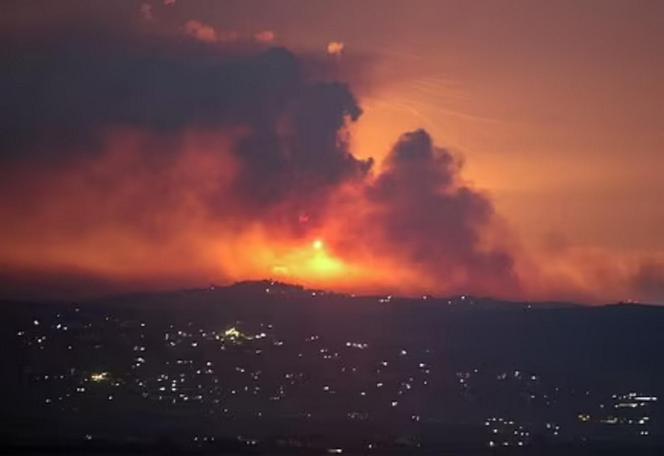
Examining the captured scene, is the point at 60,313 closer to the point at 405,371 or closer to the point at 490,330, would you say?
the point at 405,371

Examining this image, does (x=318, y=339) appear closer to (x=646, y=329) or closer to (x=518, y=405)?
(x=518, y=405)

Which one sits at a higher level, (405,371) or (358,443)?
(405,371)

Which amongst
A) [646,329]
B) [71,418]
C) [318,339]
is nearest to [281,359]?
[318,339]

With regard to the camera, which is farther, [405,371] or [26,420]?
[405,371]

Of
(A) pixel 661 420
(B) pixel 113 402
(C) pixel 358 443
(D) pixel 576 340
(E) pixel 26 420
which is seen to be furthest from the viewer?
(D) pixel 576 340

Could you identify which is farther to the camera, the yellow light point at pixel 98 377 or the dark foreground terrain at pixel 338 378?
the yellow light point at pixel 98 377

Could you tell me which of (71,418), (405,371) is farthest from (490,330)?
(71,418)

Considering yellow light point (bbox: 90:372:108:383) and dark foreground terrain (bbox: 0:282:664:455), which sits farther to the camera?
yellow light point (bbox: 90:372:108:383)

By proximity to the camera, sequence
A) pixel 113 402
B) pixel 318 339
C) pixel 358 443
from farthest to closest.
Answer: pixel 318 339, pixel 113 402, pixel 358 443
